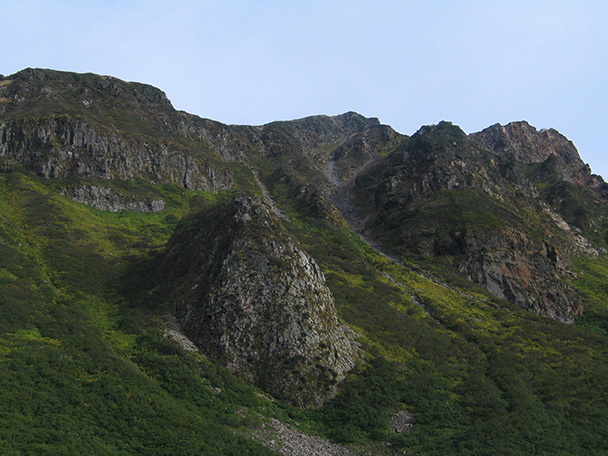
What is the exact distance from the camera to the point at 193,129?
15362 centimetres

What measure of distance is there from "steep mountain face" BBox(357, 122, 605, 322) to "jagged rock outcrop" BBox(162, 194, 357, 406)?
53502mm

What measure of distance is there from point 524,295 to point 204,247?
213 feet

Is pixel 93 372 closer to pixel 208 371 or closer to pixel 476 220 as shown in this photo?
pixel 208 371

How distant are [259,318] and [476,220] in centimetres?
7465

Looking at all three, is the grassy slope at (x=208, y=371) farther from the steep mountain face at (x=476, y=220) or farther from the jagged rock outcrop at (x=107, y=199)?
the steep mountain face at (x=476, y=220)

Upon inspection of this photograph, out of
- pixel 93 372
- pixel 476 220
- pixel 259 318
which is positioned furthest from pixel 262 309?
pixel 476 220

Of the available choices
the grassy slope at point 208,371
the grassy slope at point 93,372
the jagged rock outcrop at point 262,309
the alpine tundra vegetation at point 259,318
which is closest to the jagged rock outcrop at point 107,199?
the alpine tundra vegetation at point 259,318

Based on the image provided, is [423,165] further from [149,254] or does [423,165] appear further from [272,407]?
[272,407]

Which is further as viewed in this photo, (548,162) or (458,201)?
(548,162)

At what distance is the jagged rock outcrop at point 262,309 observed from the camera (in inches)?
1314

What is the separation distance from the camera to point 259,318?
36.1 metres

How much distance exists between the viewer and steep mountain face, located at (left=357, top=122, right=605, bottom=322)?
262 feet

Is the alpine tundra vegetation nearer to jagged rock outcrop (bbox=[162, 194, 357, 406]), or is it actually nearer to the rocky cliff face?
jagged rock outcrop (bbox=[162, 194, 357, 406])

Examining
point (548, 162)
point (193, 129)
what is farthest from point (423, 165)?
point (193, 129)
